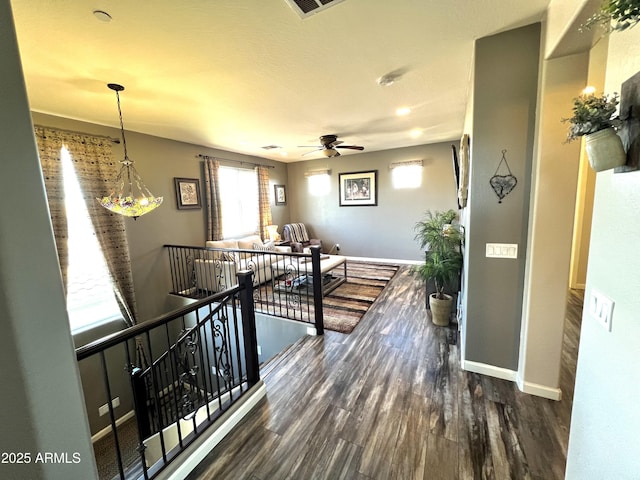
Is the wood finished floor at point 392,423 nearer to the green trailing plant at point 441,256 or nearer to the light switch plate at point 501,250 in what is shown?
the green trailing plant at point 441,256

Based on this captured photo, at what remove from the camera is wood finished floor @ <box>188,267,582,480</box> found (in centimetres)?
154

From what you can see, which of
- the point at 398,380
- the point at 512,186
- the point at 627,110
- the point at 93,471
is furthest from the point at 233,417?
the point at 512,186

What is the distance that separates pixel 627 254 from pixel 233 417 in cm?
232

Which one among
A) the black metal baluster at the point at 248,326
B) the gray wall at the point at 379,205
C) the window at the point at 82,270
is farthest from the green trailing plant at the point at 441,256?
the window at the point at 82,270

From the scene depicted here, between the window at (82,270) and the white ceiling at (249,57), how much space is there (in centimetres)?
103

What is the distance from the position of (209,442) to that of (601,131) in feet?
8.34

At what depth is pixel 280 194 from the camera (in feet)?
23.6

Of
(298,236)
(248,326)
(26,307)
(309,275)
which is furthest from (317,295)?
(298,236)

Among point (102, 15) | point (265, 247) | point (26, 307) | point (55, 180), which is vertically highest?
point (102, 15)

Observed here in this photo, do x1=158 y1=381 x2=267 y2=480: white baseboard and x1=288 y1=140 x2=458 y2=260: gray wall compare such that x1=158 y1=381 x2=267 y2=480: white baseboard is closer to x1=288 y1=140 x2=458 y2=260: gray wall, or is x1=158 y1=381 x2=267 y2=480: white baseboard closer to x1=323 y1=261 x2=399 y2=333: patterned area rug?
x1=323 y1=261 x2=399 y2=333: patterned area rug

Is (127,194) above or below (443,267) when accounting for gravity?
above

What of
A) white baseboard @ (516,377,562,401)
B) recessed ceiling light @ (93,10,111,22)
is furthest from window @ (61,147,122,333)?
white baseboard @ (516,377,562,401)

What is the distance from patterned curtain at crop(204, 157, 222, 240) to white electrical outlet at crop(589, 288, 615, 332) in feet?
17.4

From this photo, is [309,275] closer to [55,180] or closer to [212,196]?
[212,196]
